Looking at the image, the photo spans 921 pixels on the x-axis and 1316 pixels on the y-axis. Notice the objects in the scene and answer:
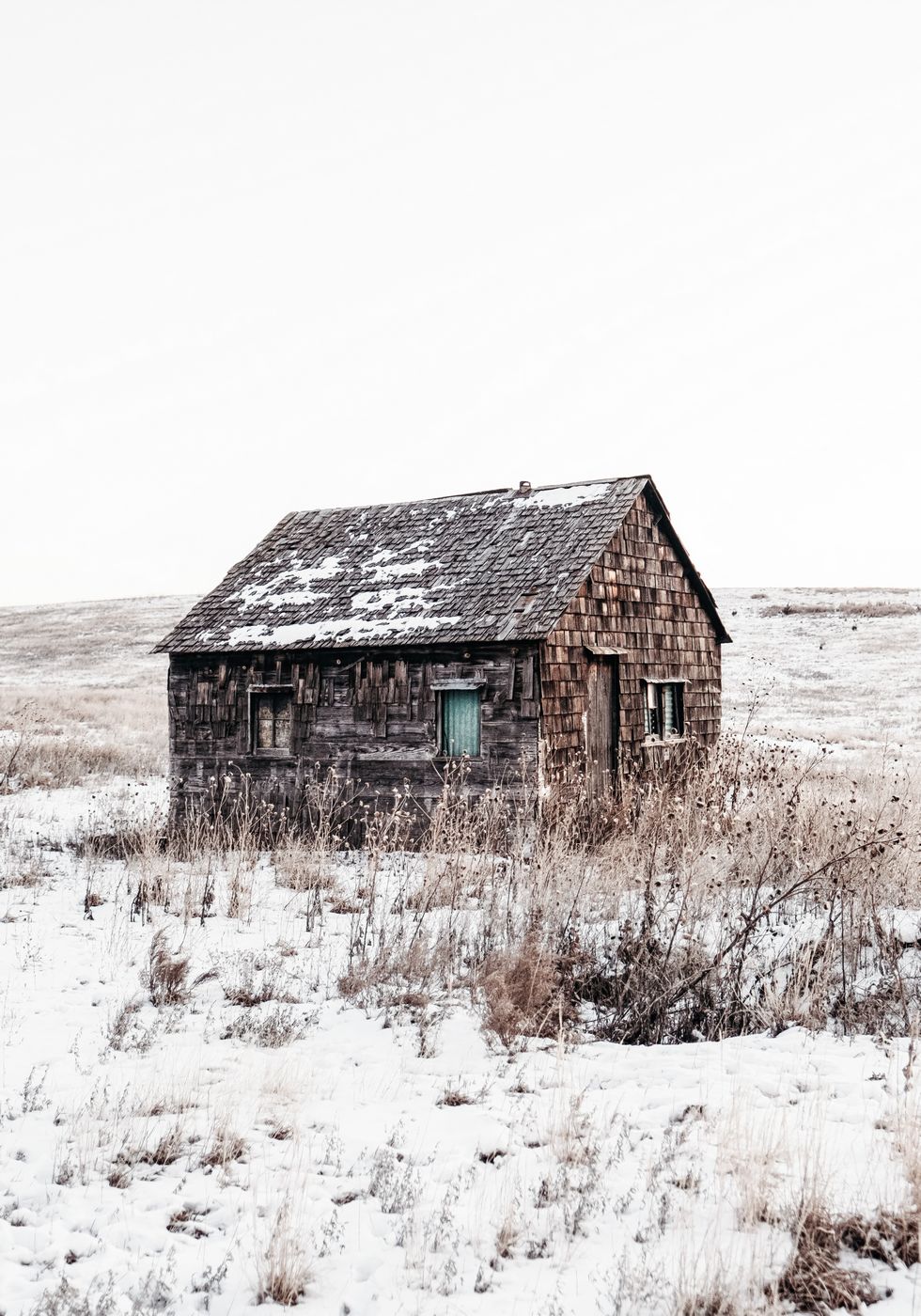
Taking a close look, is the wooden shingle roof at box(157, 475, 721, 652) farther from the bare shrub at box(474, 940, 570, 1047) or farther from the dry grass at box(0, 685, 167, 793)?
the bare shrub at box(474, 940, 570, 1047)

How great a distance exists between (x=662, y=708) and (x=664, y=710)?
0.44 feet

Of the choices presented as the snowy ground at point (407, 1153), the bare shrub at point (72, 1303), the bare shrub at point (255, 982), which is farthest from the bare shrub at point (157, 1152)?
the bare shrub at point (255, 982)

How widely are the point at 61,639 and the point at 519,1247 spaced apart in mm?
55920

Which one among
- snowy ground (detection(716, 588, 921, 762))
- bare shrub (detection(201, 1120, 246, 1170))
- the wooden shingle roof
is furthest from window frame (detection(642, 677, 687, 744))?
bare shrub (detection(201, 1120, 246, 1170))

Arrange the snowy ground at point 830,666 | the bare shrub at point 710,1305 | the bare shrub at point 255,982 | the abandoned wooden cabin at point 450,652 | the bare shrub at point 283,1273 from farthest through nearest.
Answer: the snowy ground at point 830,666, the abandoned wooden cabin at point 450,652, the bare shrub at point 255,982, the bare shrub at point 283,1273, the bare shrub at point 710,1305

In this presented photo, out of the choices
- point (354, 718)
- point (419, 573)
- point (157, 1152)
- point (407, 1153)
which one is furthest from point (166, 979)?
point (419, 573)

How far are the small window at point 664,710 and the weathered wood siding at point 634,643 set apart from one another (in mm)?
165

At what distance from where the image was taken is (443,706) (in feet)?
46.0

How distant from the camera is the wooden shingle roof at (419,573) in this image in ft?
45.4

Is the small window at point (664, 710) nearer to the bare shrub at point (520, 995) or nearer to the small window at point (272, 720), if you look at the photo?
the small window at point (272, 720)

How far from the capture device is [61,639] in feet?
181

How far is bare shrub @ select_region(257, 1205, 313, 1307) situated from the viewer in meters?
3.62

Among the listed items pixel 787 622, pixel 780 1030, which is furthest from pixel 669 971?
pixel 787 622

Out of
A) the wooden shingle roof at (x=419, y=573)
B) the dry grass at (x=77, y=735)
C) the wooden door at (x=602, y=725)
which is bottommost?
the dry grass at (x=77, y=735)
